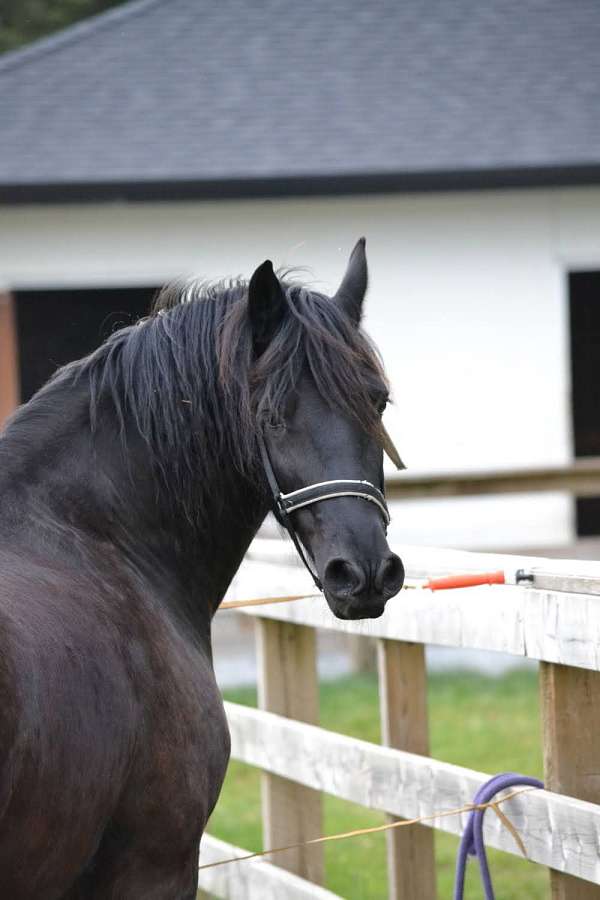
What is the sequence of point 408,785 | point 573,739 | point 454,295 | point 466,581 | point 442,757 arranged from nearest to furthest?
point 573,739 → point 466,581 → point 408,785 → point 442,757 → point 454,295

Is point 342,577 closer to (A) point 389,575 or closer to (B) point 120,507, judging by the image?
(A) point 389,575

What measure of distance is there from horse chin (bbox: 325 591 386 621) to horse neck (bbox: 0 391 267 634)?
0.48 meters

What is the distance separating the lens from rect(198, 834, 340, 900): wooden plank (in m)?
4.34

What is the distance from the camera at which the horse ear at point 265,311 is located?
3178 mm

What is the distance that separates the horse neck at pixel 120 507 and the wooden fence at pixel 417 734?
702 millimetres

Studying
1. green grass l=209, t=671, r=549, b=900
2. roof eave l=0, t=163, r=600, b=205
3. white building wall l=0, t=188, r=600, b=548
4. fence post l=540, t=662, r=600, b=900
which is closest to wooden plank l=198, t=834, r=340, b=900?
green grass l=209, t=671, r=549, b=900

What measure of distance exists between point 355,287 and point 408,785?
145cm

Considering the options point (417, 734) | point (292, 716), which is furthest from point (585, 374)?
point (417, 734)

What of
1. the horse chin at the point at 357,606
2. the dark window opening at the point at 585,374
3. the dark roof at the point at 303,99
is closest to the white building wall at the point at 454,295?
the dark roof at the point at 303,99

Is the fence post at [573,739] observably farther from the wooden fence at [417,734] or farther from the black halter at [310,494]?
the black halter at [310,494]

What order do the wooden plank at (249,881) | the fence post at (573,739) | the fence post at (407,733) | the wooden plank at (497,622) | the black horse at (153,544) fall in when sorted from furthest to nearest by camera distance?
the wooden plank at (249,881) → the fence post at (407,733) → the fence post at (573,739) → the wooden plank at (497,622) → the black horse at (153,544)

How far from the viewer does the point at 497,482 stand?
8.98 m

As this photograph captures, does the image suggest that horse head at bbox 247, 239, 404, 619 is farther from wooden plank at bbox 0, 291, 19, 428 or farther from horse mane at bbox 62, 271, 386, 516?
wooden plank at bbox 0, 291, 19, 428

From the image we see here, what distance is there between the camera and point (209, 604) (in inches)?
134
